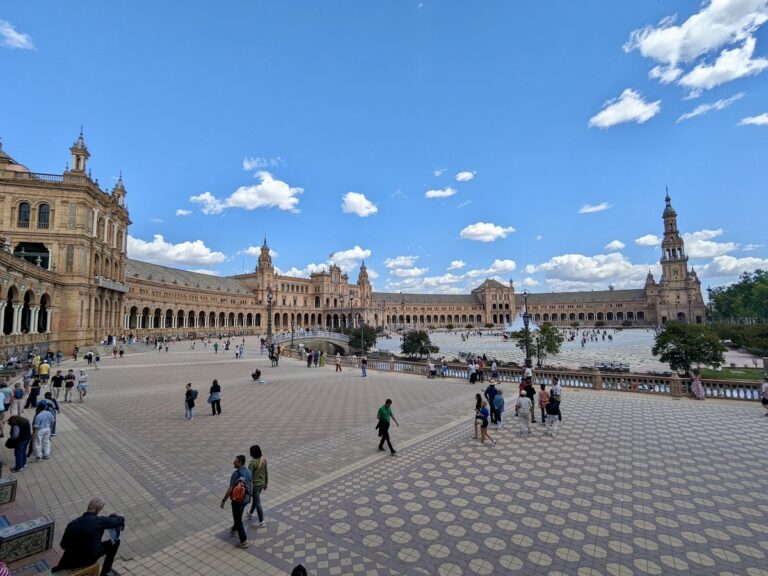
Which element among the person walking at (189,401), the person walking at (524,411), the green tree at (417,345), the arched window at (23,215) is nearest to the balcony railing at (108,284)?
the arched window at (23,215)

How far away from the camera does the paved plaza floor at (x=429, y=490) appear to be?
5.23 metres

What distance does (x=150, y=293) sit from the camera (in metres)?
66.4

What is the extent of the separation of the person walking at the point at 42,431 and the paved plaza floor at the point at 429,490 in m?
0.36

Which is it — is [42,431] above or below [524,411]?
above

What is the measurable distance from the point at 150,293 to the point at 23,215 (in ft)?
111

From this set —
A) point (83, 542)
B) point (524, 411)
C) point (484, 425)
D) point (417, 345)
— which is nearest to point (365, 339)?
point (417, 345)

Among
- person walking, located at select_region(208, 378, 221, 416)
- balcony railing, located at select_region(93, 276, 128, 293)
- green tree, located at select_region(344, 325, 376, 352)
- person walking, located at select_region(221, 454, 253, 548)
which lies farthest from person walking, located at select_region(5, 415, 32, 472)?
green tree, located at select_region(344, 325, 376, 352)

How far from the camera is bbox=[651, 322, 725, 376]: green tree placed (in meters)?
21.8

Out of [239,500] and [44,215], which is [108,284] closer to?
[44,215]

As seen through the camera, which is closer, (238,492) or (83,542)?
(83,542)

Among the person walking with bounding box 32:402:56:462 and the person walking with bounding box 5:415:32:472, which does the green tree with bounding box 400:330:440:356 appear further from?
the person walking with bounding box 5:415:32:472

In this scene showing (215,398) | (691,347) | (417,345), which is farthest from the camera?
(417,345)

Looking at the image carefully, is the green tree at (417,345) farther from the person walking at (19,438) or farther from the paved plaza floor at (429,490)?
the person walking at (19,438)

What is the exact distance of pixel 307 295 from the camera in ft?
372
